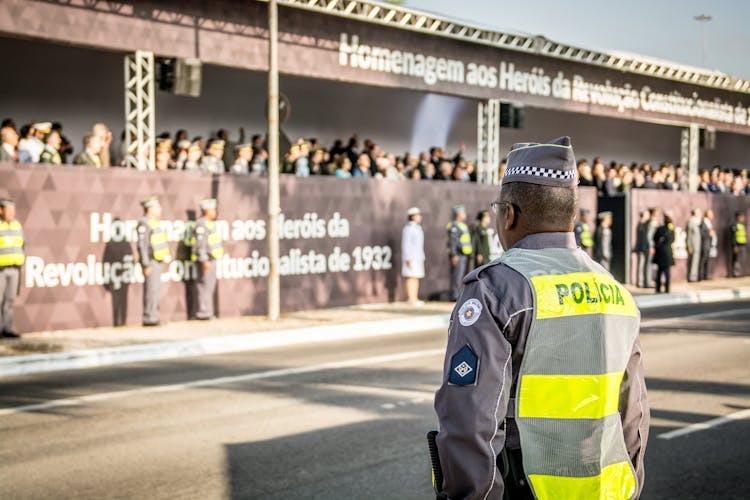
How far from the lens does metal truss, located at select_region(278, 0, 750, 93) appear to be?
69.6ft

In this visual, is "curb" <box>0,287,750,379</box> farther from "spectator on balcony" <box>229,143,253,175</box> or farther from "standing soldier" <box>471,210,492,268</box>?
"spectator on balcony" <box>229,143,253,175</box>

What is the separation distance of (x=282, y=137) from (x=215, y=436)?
16.6 meters

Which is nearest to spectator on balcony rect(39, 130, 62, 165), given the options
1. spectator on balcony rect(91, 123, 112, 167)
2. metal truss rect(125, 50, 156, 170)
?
spectator on balcony rect(91, 123, 112, 167)

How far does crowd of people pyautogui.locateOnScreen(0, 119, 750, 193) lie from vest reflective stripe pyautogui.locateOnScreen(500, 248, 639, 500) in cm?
1454

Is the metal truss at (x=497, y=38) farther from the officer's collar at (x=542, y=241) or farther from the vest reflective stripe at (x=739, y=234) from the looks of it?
the officer's collar at (x=542, y=241)

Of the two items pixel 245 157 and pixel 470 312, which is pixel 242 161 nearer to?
pixel 245 157

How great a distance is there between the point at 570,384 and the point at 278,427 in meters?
6.37

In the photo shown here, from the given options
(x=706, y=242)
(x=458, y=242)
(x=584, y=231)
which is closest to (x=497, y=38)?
(x=584, y=231)

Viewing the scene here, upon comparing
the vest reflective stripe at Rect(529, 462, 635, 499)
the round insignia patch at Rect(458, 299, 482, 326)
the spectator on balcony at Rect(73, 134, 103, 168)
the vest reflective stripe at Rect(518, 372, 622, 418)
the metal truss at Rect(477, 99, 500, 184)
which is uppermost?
the metal truss at Rect(477, 99, 500, 184)

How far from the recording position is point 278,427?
8.99 metres

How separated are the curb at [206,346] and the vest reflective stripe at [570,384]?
10.9 meters

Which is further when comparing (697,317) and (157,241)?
(697,317)

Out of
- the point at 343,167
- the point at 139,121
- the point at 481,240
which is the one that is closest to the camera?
the point at 139,121

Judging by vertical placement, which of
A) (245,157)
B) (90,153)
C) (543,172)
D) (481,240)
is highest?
(245,157)
